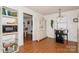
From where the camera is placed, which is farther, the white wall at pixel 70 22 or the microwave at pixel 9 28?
the white wall at pixel 70 22

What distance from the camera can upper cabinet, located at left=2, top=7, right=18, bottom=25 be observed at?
2139 mm

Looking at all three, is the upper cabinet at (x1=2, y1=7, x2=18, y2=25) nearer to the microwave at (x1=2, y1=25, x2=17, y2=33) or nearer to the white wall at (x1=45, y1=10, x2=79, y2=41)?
the microwave at (x1=2, y1=25, x2=17, y2=33)

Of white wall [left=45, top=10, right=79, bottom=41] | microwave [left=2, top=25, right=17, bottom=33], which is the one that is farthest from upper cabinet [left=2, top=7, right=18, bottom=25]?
white wall [left=45, top=10, right=79, bottom=41]

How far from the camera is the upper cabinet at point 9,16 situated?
2.14 m

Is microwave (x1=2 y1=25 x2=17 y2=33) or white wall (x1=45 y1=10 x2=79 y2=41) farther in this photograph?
white wall (x1=45 y1=10 x2=79 y2=41)

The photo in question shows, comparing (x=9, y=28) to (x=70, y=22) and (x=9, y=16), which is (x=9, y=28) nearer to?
(x=9, y=16)

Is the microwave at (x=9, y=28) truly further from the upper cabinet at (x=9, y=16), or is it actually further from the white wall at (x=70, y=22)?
the white wall at (x=70, y=22)

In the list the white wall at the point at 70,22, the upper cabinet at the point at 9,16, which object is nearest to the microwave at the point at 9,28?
the upper cabinet at the point at 9,16

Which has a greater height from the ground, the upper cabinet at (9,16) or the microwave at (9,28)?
the upper cabinet at (9,16)

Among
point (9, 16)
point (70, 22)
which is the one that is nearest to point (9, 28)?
point (9, 16)

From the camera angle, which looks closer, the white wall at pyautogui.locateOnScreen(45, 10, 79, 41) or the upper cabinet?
the upper cabinet

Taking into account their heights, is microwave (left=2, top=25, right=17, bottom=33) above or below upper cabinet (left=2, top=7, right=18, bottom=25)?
below

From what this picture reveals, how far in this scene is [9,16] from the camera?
2301 mm
